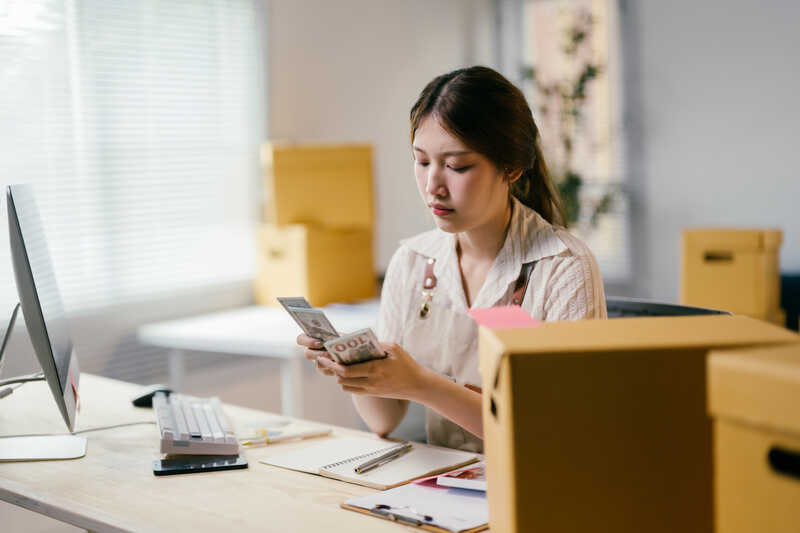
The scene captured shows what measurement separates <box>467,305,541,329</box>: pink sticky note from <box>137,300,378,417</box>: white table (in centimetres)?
156

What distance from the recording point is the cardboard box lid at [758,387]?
0.85m

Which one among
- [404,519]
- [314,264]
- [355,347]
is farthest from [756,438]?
[314,264]

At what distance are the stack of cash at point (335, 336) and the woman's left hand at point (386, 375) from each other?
0.02 m

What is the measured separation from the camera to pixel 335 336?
146 centimetres

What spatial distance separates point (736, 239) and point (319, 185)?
1690mm

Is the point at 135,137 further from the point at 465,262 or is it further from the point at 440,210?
the point at 440,210

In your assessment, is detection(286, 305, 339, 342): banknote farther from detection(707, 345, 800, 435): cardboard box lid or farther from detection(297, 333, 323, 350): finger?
detection(707, 345, 800, 435): cardboard box lid

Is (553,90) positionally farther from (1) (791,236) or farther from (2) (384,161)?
(1) (791,236)

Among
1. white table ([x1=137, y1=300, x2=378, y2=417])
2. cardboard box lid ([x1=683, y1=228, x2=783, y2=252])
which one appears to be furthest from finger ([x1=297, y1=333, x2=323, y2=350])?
cardboard box lid ([x1=683, y1=228, x2=783, y2=252])

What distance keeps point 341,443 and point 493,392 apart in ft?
2.37

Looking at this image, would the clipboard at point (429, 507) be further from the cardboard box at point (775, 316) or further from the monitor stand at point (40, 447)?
the cardboard box at point (775, 316)

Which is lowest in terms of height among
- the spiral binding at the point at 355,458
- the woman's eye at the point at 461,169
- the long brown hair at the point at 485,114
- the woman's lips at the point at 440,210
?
the spiral binding at the point at 355,458

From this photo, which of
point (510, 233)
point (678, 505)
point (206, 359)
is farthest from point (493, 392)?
point (206, 359)

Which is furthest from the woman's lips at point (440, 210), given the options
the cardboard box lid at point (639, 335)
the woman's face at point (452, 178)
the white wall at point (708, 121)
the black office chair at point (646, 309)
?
the white wall at point (708, 121)
